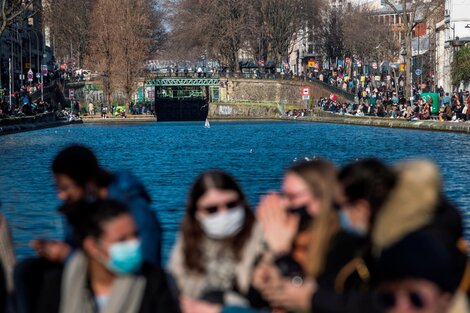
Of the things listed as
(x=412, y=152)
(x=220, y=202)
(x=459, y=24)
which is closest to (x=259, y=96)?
(x=459, y=24)

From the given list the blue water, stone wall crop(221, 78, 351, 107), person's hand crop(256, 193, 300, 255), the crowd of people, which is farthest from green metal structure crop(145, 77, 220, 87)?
person's hand crop(256, 193, 300, 255)

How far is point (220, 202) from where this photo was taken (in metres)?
7.39

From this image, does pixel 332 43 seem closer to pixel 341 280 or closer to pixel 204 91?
pixel 204 91

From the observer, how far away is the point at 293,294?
6.51 meters

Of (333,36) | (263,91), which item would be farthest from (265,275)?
(333,36)

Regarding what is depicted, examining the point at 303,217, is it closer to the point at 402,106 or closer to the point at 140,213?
the point at 140,213

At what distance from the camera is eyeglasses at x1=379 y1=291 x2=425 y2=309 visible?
5.27 metres

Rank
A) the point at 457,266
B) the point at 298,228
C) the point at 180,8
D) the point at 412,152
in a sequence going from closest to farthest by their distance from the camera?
the point at 457,266, the point at 298,228, the point at 412,152, the point at 180,8

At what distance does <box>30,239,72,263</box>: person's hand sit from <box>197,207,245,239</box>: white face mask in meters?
0.82

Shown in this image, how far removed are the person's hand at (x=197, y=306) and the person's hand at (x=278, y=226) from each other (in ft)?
1.58

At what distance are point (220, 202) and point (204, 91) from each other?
124 metres

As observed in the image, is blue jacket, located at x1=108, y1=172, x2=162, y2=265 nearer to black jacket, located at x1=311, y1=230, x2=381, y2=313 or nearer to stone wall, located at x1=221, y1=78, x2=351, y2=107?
black jacket, located at x1=311, y1=230, x2=381, y2=313

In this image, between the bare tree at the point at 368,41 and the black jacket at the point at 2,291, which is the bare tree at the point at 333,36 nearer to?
the bare tree at the point at 368,41

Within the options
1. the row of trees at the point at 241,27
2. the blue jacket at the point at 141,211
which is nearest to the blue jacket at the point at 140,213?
the blue jacket at the point at 141,211
